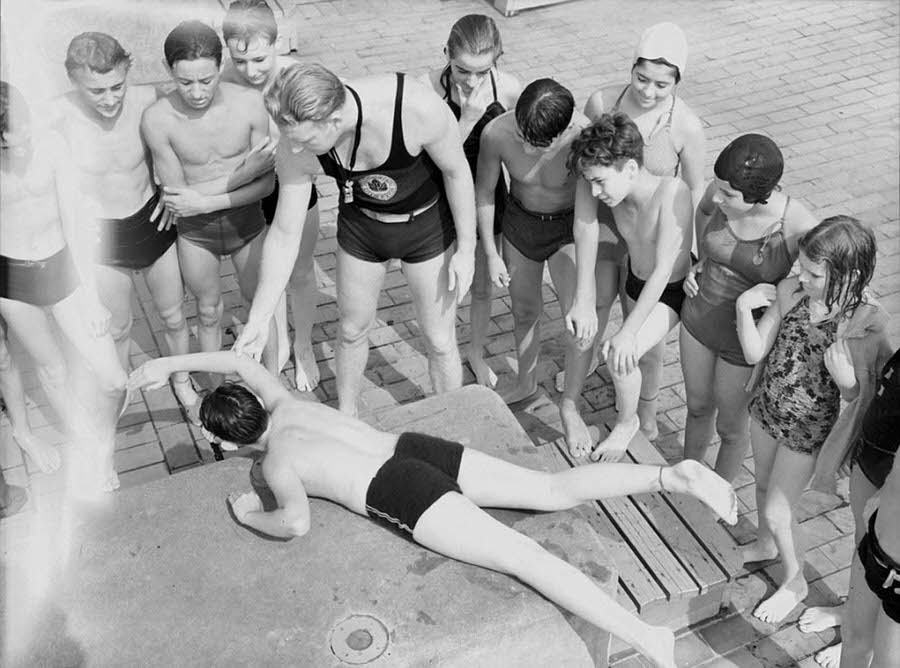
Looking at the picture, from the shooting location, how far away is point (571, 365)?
5250 millimetres

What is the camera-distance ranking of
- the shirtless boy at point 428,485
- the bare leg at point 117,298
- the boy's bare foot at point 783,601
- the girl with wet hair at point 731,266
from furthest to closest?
the bare leg at point 117,298 < the boy's bare foot at point 783,601 < the girl with wet hair at point 731,266 < the shirtless boy at point 428,485

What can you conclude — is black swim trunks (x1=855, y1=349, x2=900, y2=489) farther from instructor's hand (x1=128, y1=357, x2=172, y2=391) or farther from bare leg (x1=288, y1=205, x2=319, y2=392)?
bare leg (x1=288, y1=205, x2=319, y2=392)

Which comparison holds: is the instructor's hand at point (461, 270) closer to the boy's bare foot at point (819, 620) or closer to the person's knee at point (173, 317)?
the person's knee at point (173, 317)

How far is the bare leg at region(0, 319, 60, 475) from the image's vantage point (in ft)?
16.6

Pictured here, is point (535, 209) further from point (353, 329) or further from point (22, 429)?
point (22, 429)

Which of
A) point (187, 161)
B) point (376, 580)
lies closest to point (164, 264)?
point (187, 161)

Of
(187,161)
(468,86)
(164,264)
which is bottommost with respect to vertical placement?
(164,264)

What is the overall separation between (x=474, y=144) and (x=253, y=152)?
113cm

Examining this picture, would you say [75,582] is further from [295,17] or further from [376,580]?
[295,17]

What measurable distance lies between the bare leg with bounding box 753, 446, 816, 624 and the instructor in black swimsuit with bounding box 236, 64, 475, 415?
5.62ft

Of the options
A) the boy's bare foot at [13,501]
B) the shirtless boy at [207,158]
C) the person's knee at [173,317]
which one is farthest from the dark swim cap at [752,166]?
the boy's bare foot at [13,501]

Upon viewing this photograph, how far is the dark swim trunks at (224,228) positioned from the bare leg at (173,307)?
0.48ft

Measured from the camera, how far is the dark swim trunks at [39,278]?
4496 millimetres

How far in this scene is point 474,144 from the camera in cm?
494
